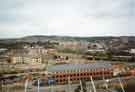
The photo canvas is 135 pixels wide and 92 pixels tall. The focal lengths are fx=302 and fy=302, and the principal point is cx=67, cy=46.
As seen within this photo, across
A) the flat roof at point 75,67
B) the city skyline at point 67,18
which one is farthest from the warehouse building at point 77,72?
the city skyline at point 67,18

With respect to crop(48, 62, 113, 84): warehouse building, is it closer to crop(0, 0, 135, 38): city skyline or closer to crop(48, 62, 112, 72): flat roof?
crop(48, 62, 112, 72): flat roof

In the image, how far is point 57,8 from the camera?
5.98m

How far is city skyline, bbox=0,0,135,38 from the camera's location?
19.1 feet

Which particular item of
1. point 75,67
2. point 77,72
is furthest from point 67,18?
point 77,72

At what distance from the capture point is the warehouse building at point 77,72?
595 cm

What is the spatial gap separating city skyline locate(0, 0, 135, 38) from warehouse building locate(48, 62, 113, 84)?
65cm

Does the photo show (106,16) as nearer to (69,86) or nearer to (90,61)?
(90,61)

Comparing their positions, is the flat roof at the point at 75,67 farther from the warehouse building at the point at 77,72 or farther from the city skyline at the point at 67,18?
the city skyline at the point at 67,18

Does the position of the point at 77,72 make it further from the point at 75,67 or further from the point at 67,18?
the point at 67,18

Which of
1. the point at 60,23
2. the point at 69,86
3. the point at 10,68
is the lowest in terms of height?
the point at 69,86

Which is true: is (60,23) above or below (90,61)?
above

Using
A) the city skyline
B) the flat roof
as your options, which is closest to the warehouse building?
the flat roof

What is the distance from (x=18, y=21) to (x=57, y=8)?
0.81 m

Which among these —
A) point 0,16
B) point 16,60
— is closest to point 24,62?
point 16,60
